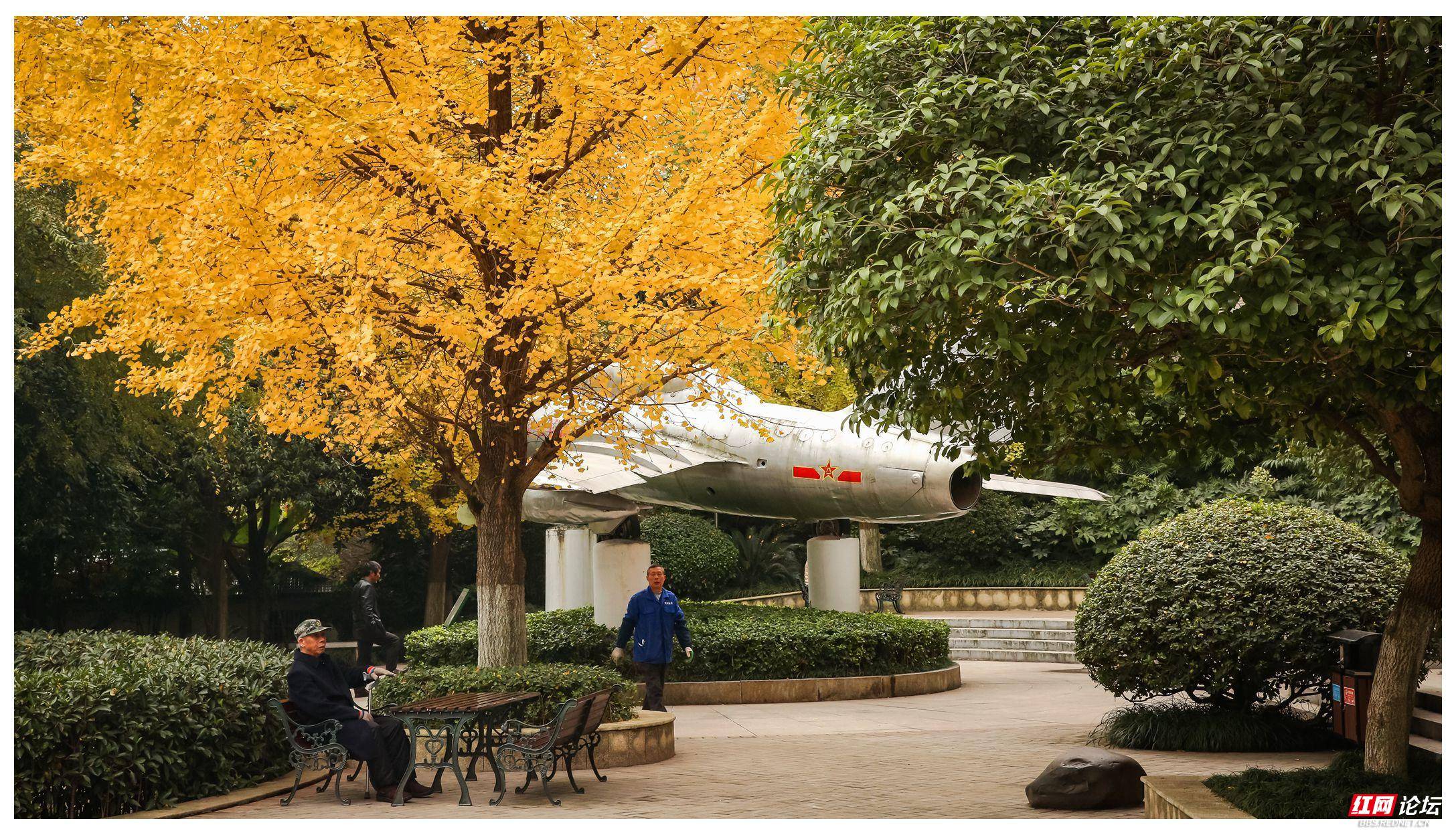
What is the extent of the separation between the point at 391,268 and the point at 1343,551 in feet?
26.0

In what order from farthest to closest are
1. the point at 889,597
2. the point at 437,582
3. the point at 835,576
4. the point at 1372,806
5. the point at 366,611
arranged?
the point at 437,582 < the point at 889,597 < the point at 835,576 < the point at 366,611 < the point at 1372,806

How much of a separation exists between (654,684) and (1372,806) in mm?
6652

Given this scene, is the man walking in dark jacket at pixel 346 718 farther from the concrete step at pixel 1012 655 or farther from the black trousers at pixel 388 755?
the concrete step at pixel 1012 655

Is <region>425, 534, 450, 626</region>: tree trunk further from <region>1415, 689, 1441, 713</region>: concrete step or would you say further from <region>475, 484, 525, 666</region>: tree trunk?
<region>1415, 689, 1441, 713</region>: concrete step

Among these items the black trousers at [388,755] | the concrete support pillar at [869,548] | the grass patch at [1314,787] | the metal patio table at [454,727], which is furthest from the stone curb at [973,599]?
the grass patch at [1314,787]

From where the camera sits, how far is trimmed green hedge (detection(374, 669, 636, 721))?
393 inches

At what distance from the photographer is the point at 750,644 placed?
1456 cm

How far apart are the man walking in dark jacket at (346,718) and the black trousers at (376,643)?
554cm

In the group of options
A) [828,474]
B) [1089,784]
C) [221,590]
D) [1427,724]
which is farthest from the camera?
[221,590]

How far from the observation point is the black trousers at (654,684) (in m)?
11.7

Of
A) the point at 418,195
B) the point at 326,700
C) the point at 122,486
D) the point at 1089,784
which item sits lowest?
the point at 1089,784

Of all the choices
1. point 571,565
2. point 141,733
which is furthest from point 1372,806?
point 571,565

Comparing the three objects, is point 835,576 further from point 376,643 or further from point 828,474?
point 376,643
